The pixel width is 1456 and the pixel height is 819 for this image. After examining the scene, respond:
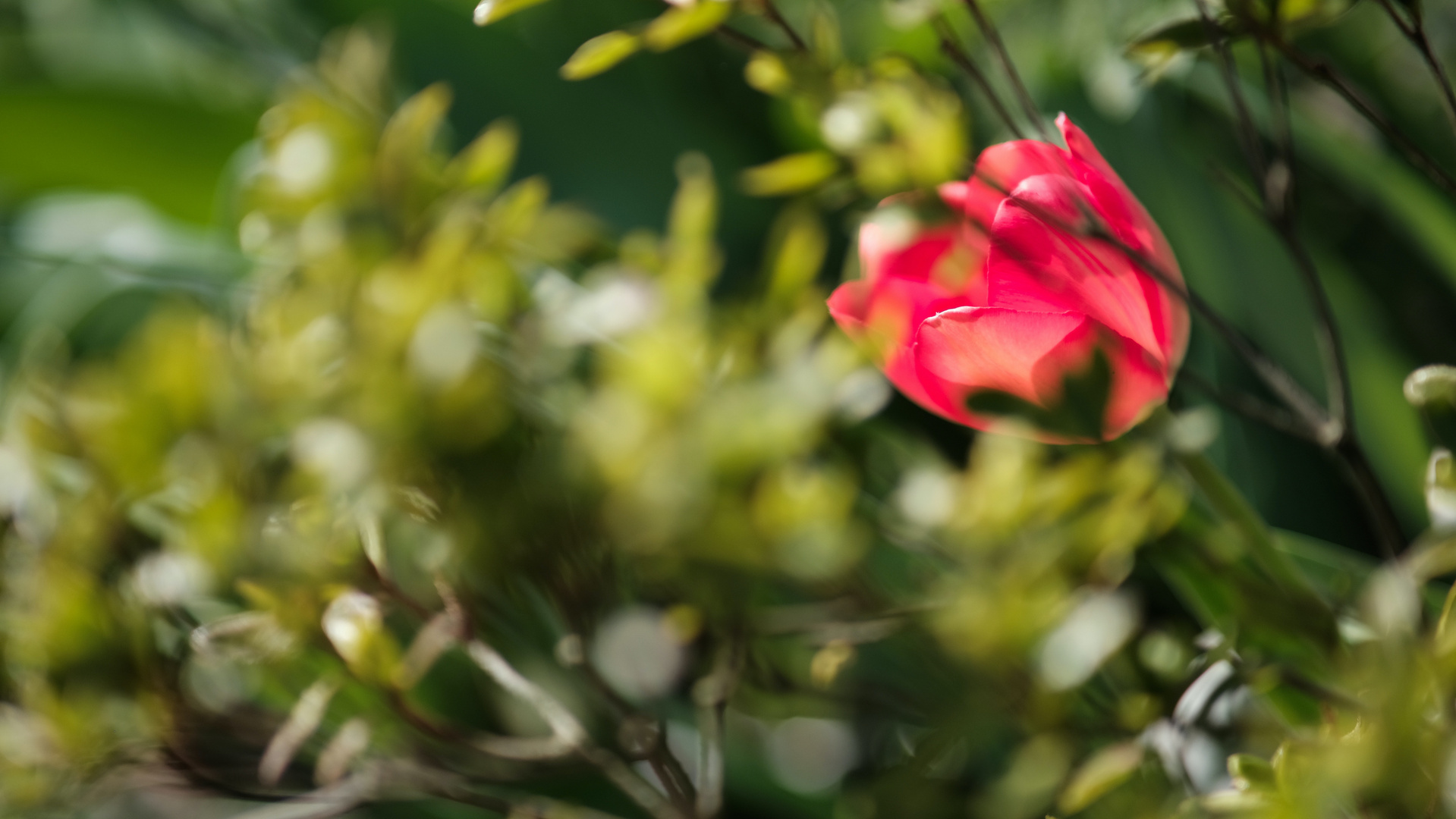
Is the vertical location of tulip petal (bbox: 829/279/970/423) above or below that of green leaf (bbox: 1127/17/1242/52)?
below

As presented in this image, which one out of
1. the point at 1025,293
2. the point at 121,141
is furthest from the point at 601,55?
the point at 121,141

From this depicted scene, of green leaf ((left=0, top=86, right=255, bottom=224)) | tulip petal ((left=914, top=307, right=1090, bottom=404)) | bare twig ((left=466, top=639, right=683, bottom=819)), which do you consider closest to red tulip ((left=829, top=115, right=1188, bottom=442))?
tulip petal ((left=914, top=307, right=1090, bottom=404))

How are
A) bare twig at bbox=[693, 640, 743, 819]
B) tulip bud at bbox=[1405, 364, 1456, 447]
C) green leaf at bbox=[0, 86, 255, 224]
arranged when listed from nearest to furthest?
tulip bud at bbox=[1405, 364, 1456, 447] < bare twig at bbox=[693, 640, 743, 819] < green leaf at bbox=[0, 86, 255, 224]

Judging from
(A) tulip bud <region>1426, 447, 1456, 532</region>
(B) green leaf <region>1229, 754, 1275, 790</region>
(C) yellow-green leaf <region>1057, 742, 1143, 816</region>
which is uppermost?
(A) tulip bud <region>1426, 447, 1456, 532</region>

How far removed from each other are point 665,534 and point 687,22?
0.40 feet

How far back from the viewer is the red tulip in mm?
245

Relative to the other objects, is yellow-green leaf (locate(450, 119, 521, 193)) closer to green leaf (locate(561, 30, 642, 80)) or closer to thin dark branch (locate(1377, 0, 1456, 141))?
green leaf (locate(561, 30, 642, 80))

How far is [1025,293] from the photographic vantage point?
277 mm

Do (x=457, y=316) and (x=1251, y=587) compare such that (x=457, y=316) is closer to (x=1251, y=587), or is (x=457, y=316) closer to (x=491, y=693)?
(x=1251, y=587)

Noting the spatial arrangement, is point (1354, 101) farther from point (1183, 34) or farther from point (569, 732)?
point (569, 732)

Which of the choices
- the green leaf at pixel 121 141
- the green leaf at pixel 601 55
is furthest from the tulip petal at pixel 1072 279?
the green leaf at pixel 121 141

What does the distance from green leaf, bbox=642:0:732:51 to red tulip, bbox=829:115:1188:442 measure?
64 mm

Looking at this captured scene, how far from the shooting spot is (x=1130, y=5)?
30.4 inches

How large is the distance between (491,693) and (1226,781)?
16.1 inches
